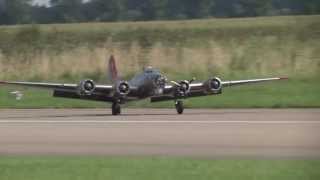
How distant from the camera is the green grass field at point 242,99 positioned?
35.7 meters

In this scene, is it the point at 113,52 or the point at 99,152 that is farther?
the point at 113,52

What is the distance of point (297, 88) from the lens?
3928 centimetres

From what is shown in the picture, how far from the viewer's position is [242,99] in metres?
37.2

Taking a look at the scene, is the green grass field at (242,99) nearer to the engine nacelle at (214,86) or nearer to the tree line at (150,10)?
the engine nacelle at (214,86)

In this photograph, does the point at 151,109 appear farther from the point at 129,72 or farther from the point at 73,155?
the point at 73,155

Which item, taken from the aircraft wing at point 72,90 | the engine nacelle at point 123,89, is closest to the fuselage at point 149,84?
the engine nacelle at point 123,89

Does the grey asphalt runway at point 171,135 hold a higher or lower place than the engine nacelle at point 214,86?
lower

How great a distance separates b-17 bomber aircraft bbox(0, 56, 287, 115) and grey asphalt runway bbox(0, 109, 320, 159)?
2.39m

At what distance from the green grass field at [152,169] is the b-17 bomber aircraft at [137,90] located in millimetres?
16247

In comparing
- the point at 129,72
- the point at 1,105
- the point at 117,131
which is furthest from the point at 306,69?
the point at 117,131

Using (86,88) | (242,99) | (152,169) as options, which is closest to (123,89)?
(86,88)

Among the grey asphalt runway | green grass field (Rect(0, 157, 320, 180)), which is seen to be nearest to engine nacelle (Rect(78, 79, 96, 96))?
the grey asphalt runway

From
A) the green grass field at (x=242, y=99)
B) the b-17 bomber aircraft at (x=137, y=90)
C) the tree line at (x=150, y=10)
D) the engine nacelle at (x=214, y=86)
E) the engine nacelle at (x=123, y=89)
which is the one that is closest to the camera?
the b-17 bomber aircraft at (x=137, y=90)

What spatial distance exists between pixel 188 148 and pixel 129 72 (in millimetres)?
29513
